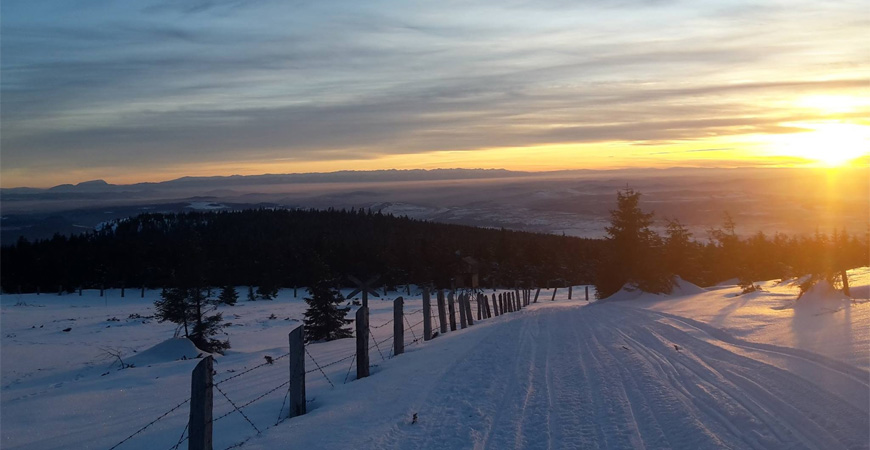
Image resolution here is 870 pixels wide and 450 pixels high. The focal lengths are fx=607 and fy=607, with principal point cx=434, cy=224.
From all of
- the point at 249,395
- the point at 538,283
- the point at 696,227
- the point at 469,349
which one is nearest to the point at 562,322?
the point at 469,349

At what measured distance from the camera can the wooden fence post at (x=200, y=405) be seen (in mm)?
6703

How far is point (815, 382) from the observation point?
8070 millimetres

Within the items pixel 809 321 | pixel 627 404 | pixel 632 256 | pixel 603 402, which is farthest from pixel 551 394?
pixel 632 256

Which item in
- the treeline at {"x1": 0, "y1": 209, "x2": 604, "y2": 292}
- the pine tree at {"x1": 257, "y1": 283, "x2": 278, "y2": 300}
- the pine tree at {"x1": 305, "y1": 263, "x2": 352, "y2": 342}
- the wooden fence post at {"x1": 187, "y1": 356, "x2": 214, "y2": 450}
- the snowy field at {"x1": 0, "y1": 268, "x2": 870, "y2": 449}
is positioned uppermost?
the wooden fence post at {"x1": 187, "y1": 356, "x2": 214, "y2": 450}

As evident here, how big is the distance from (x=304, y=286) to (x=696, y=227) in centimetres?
11110

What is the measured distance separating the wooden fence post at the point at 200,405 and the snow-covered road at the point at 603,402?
2.30 feet

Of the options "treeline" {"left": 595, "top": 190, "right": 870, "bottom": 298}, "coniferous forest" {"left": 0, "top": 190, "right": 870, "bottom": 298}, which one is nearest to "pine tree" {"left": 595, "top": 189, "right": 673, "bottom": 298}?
"treeline" {"left": 595, "top": 190, "right": 870, "bottom": 298}

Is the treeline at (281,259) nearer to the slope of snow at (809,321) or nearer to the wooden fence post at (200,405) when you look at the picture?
the slope of snow at (809,321)

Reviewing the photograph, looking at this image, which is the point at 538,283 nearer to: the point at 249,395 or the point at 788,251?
the point at 788,251

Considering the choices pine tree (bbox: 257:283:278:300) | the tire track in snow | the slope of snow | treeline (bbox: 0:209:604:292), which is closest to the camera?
the tire track in snow

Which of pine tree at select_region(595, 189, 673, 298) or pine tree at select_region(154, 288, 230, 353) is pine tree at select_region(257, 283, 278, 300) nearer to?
pine tree at select_region(595, 189, 673, 298)

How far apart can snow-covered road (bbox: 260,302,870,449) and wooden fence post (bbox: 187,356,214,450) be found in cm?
70

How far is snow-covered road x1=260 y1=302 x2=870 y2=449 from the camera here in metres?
6.71

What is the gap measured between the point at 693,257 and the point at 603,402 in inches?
2049
